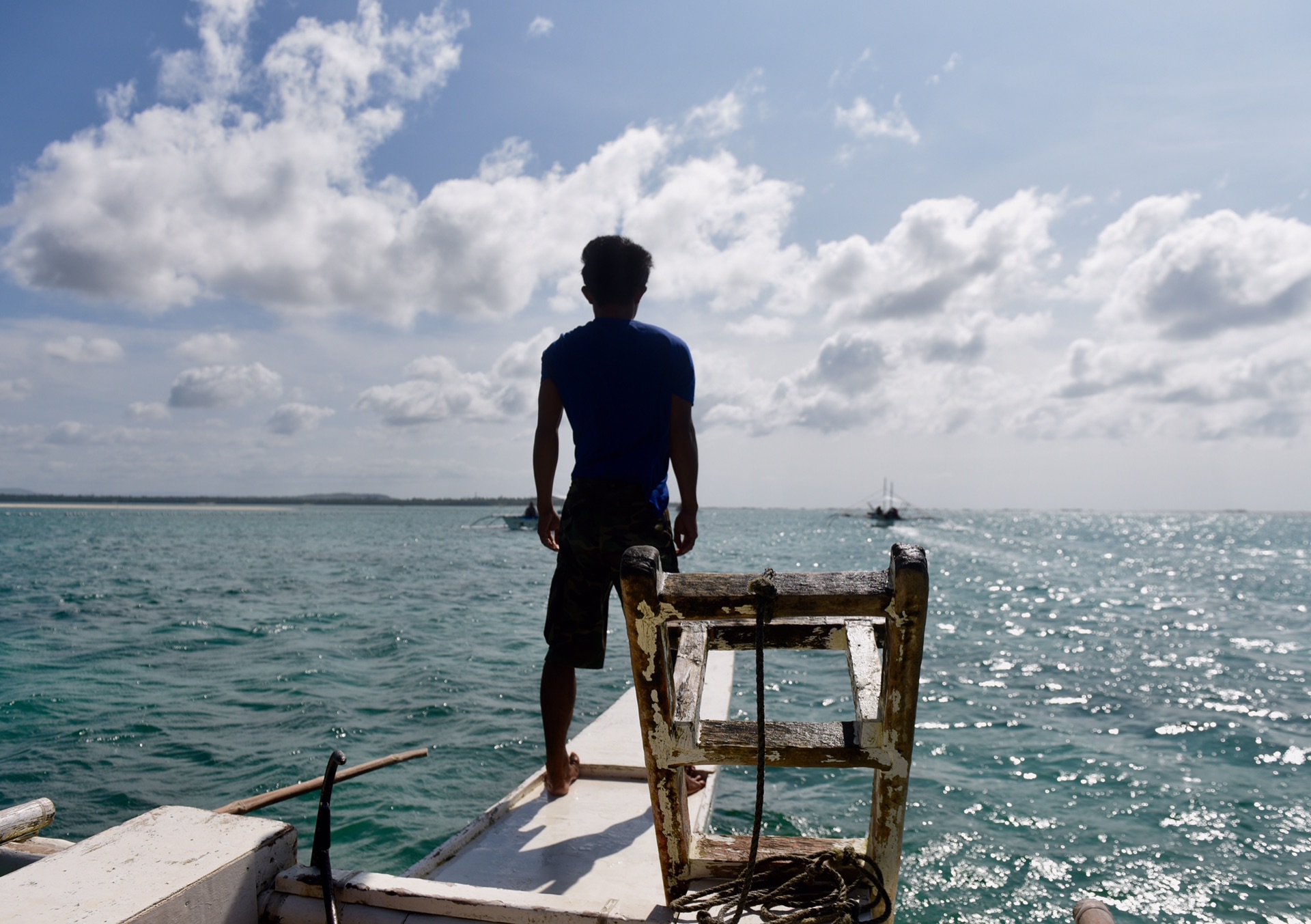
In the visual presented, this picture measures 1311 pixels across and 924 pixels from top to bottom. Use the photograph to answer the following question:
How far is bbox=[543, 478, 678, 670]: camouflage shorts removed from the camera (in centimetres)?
304

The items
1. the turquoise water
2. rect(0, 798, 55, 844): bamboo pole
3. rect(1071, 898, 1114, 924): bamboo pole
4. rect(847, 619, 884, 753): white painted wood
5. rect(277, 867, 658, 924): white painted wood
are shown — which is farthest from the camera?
the turquoise water

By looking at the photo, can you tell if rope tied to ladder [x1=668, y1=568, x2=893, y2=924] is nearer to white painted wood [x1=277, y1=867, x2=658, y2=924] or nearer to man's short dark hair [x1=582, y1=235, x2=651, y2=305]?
white painted wood [x1=277, y1=867, x2=658, y2=924]

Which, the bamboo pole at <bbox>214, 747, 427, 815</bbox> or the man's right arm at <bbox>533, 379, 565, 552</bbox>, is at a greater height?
the man's right arm at <bbox>533, 379, 565, 552</bbox>

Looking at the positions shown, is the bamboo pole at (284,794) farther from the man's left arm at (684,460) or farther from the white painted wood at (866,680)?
the white painted wood at (866,680)

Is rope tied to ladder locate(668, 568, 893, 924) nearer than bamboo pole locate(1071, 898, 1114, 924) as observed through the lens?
Yes

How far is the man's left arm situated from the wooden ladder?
1153mm

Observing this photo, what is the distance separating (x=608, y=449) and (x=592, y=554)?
0.42m

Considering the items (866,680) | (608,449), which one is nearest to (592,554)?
(608,449)

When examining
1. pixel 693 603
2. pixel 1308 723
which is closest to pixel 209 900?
pixel 693 603

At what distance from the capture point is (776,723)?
1885mm

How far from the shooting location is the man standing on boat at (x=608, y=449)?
3.07 metres

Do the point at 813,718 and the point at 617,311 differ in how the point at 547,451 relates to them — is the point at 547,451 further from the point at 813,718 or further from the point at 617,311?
the point at 813,718

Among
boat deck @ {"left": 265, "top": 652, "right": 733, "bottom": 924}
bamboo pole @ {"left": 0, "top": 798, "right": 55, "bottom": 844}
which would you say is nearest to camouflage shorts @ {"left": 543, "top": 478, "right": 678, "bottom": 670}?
boat deck @ {"left": 265, "top": 652, "right": 733, "bottom": 924}

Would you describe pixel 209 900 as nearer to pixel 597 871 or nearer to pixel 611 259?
pixel 597 871
